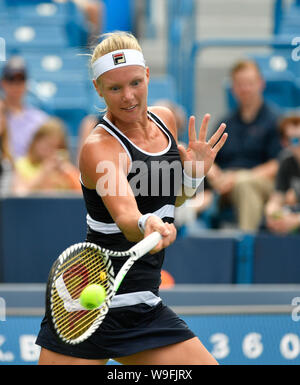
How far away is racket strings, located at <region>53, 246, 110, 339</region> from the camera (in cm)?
247

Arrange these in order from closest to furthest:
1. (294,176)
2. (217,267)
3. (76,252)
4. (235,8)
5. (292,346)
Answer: (76,252) < (292,346) < (217,267) < (294,176) < (235,8)

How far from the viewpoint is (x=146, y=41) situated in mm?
11719

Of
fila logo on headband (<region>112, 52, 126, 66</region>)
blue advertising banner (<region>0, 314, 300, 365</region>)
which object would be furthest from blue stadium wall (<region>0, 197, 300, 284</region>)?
fila logo on headband (<region>112, 52, 126, 66</region>)

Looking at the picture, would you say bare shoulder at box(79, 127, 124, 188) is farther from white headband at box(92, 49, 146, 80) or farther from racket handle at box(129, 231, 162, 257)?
racket handle at box(129, 231, 162, 257)

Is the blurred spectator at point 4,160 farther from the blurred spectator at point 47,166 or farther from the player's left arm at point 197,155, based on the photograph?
the player's left arm at point 197,155

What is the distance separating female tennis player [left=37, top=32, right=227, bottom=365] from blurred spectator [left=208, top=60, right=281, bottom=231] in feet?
8.90

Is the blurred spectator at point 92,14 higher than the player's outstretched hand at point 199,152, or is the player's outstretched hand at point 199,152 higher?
the blurred spectator at point 92,14

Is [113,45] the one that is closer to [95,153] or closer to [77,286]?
[95,153]

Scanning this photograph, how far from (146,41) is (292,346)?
345 inches

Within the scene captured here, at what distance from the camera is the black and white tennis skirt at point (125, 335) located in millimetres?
2598

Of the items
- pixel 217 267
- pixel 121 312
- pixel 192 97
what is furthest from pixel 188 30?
pixel 121 312

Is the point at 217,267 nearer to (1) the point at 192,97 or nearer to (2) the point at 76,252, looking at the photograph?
A: (1) the point at 192,97

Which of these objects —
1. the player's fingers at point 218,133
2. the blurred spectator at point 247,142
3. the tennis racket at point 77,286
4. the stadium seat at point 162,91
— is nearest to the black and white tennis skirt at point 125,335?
the tennis racket at point 77,286

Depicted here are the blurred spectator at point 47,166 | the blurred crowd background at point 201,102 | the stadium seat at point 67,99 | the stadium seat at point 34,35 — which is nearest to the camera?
the blurred spectator at point 47,166
